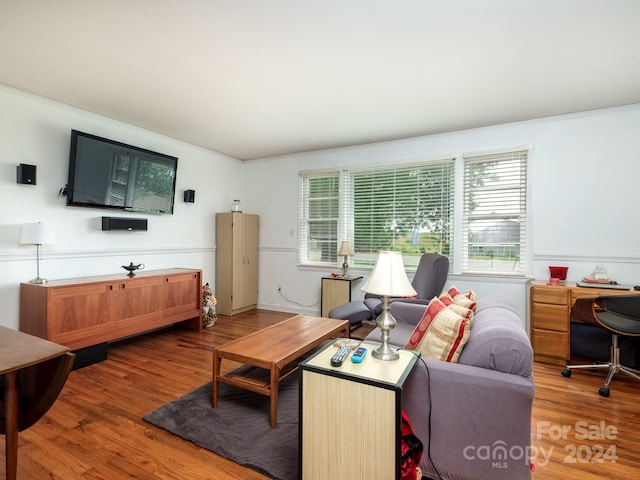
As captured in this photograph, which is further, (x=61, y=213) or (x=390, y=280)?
(x=61, y=213)

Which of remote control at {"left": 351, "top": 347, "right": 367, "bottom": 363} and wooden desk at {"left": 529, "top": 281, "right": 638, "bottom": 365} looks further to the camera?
wooden desk at {"left": 529, "top": 281, "right": 638, "bottom": 365}

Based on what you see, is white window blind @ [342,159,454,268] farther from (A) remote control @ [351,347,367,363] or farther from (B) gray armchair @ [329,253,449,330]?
(A) remote control @ [351,347,367,363]

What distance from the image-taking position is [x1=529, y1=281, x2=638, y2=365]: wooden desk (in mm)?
3068

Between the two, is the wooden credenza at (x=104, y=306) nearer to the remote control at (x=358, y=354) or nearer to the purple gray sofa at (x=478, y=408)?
the remote control at (x=358, y=354)

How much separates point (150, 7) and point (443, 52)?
2.00 meters

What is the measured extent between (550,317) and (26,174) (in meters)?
5.31

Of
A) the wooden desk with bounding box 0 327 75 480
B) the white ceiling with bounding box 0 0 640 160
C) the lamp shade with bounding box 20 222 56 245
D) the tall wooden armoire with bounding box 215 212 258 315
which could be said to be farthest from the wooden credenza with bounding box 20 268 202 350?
the white ceiling with bounding box 0 0 640 160

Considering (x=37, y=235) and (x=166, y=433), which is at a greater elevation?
(x=37, y=235)

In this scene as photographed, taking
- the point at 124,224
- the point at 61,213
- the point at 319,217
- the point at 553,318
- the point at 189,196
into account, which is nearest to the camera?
the point at 553,318

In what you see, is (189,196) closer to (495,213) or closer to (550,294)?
(495,213)

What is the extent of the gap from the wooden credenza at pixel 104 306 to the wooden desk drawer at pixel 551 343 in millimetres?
3976

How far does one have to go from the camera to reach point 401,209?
4414 millimetres

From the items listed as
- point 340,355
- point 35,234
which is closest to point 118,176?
point 35,234

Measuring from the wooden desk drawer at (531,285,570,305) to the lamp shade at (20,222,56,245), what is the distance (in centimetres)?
479
